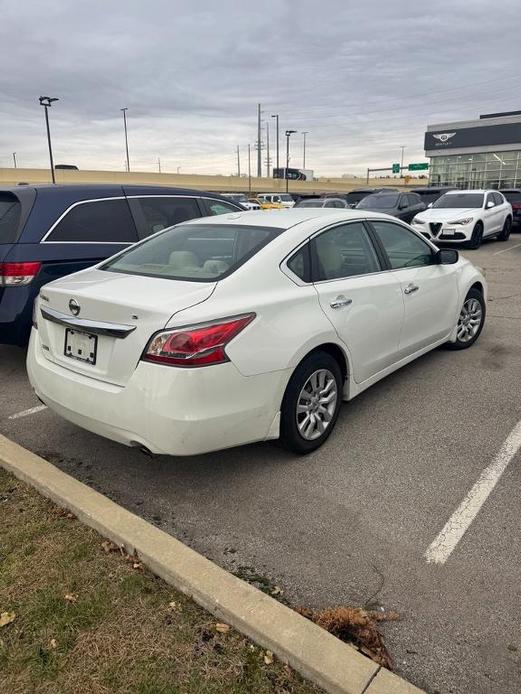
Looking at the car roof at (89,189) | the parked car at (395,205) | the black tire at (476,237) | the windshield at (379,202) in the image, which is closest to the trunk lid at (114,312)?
the car roof at (89,189)

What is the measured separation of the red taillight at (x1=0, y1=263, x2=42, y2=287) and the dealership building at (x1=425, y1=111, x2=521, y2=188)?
6011 centimetres

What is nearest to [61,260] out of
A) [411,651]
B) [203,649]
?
[203,649]

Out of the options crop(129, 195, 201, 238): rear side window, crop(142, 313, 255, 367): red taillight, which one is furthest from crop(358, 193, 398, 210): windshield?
crop(142, 313, 255, 367): red taillight

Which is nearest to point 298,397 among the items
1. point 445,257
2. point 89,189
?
point 445,257

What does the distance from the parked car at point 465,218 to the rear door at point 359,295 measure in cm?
1096

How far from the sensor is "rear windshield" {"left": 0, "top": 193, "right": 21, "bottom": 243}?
4.96m

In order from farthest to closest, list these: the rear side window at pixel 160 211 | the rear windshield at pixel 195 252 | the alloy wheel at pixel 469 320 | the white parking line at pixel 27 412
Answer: the rear side window at pixel 160 211, the alloy wheel at pixel 469 320, the white parking line at pixel 27 412, the rear windshield at pixel 195 252

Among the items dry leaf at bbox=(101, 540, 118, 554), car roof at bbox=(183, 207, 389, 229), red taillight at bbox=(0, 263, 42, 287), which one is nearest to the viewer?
dry leaf at bbox=(101, 540, 118, 554)

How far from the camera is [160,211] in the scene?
6.25 metres

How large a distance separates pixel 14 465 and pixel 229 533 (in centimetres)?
144

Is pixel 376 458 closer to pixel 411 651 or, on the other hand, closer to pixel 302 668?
pixel 411 651

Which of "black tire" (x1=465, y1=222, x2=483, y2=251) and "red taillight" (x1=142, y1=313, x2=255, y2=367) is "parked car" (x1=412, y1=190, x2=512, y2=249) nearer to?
"black tire" (x1=465, y1=222, x2=483, y2=251)

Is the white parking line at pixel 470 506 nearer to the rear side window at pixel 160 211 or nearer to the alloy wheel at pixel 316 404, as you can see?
the alloy wheel at pixel 316 404

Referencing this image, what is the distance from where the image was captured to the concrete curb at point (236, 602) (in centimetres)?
193
